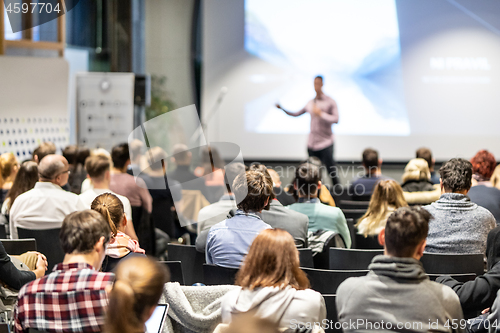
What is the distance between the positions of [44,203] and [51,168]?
249mm

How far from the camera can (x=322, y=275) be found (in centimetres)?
233

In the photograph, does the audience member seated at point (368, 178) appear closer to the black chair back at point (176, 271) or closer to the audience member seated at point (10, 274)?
the black chair back at point (176, 271)

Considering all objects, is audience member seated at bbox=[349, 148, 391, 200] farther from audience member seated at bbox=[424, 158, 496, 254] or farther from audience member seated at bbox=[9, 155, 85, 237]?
audience member seated at bbox=[9, 155, 85, 237]

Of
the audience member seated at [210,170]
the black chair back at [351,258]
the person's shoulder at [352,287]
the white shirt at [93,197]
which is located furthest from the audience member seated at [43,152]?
the person's shoulder at [352,287]

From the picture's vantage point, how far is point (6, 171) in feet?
13.7

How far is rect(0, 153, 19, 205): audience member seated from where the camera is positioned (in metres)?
4.11

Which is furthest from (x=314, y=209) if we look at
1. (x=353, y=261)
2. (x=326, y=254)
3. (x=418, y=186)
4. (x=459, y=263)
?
(x=418, y=186)

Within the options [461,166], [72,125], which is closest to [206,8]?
[72,125]

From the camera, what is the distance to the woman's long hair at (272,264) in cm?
175

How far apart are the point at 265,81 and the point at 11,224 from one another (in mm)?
5288

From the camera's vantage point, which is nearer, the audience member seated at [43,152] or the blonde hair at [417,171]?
the audience member seated at [43,152]

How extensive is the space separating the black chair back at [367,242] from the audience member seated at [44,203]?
2.11 meters

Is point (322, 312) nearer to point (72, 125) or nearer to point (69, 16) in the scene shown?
point (72, 125)

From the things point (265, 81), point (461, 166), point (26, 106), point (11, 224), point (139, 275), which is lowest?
point (11, 224)
